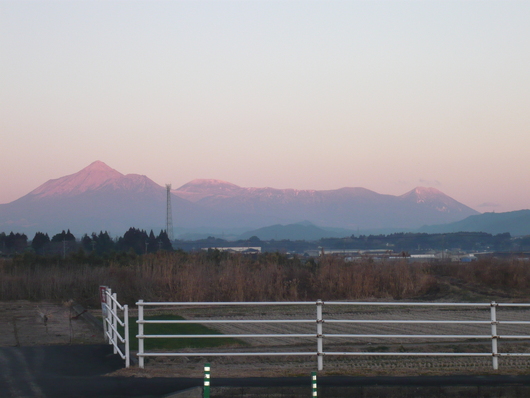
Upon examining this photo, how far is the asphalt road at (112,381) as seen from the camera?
368 inches

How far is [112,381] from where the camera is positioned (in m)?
9.99

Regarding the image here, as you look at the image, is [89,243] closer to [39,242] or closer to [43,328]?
[39,242]

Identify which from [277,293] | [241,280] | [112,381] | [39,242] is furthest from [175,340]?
[39,242]

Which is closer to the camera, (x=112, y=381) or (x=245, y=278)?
(x=112, y=381)

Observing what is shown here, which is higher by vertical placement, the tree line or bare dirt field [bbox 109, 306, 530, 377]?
the tree line

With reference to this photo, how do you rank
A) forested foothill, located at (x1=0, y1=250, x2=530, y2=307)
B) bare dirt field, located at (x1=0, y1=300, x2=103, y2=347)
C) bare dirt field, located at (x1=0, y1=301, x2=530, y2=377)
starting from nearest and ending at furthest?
bare dirt field, located at (x1=0, y1=301, x2=530, y2=377), bare dirt field, located at (x1=0, y1=300, x2=103, y2=347), forested foothill, located at (x1=0, y1=250, x2=530, y2=307)

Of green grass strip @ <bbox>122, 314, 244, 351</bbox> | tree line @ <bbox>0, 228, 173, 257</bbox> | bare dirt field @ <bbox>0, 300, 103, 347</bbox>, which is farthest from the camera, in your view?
tree line @ <bbox>0, 228, 173, 257</bbox>

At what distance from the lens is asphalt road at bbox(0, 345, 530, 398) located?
9359mm

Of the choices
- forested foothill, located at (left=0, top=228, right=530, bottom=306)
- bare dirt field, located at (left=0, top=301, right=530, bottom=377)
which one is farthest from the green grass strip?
forested foothill, located at (left=0, top=228, right=530, bottom=306)

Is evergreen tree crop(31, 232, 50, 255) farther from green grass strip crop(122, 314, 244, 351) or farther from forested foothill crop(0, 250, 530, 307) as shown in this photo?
green grass strip crop(122, 314, 244, 351)

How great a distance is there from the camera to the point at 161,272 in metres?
32.4

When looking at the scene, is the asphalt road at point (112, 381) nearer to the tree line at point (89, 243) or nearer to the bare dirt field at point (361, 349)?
the bare dirt field at point (361, 349)

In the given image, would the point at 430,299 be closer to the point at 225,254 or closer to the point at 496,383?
the point at 225,254

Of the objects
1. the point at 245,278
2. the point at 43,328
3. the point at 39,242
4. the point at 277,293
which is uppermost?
the point at 39,242
